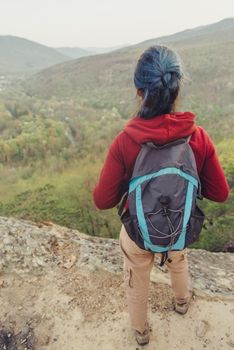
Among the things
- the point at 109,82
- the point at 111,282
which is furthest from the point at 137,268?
the point at 109,82

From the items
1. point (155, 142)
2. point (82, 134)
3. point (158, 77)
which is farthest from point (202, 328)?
point (82, 134)

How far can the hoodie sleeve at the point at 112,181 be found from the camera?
224 centimetres

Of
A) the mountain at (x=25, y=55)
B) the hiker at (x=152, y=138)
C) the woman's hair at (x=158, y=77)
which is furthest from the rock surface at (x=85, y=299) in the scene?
the mountain at (x=25, y=55)

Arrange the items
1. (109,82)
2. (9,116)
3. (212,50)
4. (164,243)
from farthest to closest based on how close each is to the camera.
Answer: (212,50)
(109,82)
(9,116)
(164,243)

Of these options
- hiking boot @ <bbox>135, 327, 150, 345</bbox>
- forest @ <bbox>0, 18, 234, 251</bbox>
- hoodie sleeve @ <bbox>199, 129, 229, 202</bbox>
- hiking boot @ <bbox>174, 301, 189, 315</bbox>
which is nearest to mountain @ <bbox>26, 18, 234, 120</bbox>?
forest @ <bbox>0, 18, 234, 251</bbox>

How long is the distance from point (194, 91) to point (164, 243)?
81.2 ft

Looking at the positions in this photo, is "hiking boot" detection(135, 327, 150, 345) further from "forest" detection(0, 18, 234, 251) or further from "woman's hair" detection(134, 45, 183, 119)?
"woman's hair" detection(134, 45, 183, 119)

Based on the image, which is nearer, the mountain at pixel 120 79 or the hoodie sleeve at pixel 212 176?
the hoodie sleeve at pixel 212 176

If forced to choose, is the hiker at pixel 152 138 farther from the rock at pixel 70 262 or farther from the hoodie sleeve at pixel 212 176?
the rock at pixel 70 262

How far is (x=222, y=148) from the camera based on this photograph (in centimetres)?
938

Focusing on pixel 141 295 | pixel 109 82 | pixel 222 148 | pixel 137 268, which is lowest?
pixel 109 82

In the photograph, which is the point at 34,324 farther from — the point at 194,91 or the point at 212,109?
the point at 194,91

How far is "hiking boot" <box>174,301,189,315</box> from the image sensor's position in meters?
3.40

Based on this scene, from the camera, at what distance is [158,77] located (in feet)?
6.82
